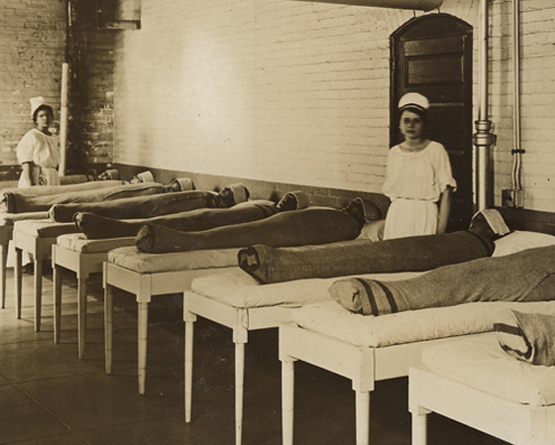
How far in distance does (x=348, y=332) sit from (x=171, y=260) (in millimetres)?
1666

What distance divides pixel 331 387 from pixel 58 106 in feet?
25.1

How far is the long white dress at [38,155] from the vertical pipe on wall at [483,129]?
5.08m

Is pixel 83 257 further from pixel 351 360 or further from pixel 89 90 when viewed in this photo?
pixel 89 90

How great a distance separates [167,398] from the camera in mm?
4578

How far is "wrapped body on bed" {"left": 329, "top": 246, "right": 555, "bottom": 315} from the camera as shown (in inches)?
128

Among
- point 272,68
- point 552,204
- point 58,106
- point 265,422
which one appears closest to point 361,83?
point 272,68

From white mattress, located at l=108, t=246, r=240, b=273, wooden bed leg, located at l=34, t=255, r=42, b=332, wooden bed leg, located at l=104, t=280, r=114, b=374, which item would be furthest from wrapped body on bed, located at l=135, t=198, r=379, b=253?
wooden bed leg, located at l=34, t=255, r=42, b=332

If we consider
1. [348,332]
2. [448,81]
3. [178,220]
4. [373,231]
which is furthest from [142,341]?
[448,81]

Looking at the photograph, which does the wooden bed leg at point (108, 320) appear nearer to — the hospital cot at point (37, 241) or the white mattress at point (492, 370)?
the hospital cot at point (37, 241)

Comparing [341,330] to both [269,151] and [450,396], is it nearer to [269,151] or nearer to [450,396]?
[450,396]

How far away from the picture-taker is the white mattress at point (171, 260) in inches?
177

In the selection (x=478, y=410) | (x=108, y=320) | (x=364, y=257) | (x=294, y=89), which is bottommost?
(x=108, y=320)

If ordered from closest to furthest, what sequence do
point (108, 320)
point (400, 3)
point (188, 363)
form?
point (188, 363), point (108, 320), point (400, 3)

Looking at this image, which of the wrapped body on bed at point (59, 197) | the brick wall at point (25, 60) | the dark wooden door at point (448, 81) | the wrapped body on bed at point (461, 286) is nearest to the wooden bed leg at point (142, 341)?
the wrapped body on bed at point (461, 286)
